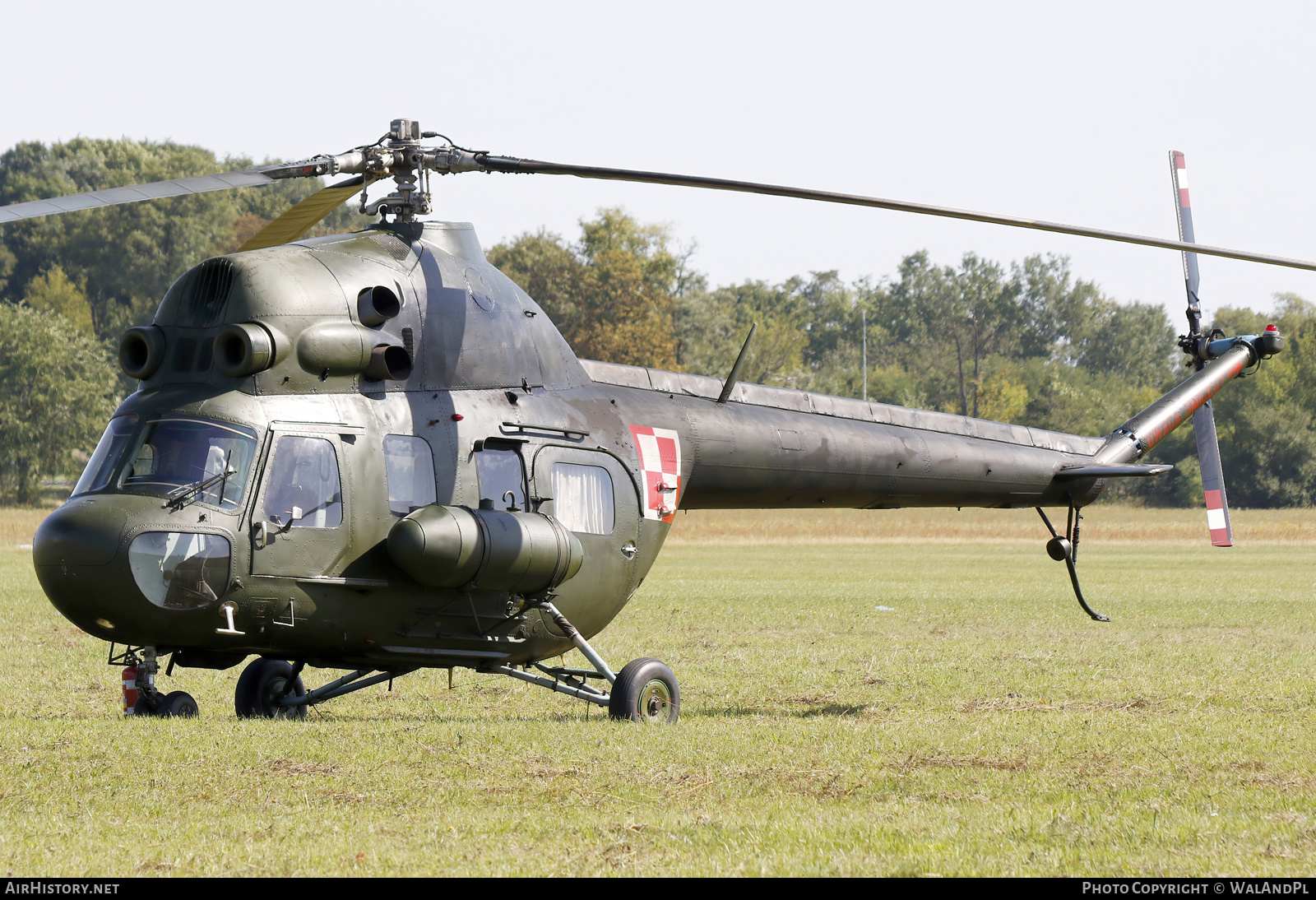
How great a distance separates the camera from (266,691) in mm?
12711

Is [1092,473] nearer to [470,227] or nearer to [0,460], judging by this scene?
[470,227]

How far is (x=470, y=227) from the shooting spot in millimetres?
13117

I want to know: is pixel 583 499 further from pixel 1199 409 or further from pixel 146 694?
pixel 1199 409

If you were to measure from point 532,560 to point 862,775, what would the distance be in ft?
11.3

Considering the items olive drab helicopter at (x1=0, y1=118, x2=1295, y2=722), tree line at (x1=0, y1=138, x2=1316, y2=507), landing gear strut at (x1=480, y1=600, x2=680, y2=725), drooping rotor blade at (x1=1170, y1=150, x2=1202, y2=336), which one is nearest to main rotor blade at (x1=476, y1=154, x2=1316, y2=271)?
olive drab helicopter at (x1=0, y1=118, x2=1295, y2=722)

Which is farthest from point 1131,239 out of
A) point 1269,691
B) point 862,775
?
point 1269,691

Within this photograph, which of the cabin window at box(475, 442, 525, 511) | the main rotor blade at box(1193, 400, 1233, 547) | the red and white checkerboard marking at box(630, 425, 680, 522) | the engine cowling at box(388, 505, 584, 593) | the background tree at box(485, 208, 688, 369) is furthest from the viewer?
the background tree at box(485, 208, 688, 369)

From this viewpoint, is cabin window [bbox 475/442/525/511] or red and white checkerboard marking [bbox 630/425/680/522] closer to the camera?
cabin window [bbox 475/442/525/511]

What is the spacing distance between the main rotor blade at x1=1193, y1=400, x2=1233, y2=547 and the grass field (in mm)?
1740

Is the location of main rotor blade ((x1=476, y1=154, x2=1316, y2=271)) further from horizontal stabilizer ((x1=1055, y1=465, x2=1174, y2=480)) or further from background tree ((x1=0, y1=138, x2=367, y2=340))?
background tree ((x1=0, y1=138, x2=367, y2=340))

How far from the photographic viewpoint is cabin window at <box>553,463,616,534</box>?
1244 cm

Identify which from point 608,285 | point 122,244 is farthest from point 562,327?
point 122,244

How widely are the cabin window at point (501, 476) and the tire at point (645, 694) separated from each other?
1.74 m

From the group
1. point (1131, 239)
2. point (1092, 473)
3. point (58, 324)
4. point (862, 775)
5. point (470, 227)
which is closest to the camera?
point (862, 775)
